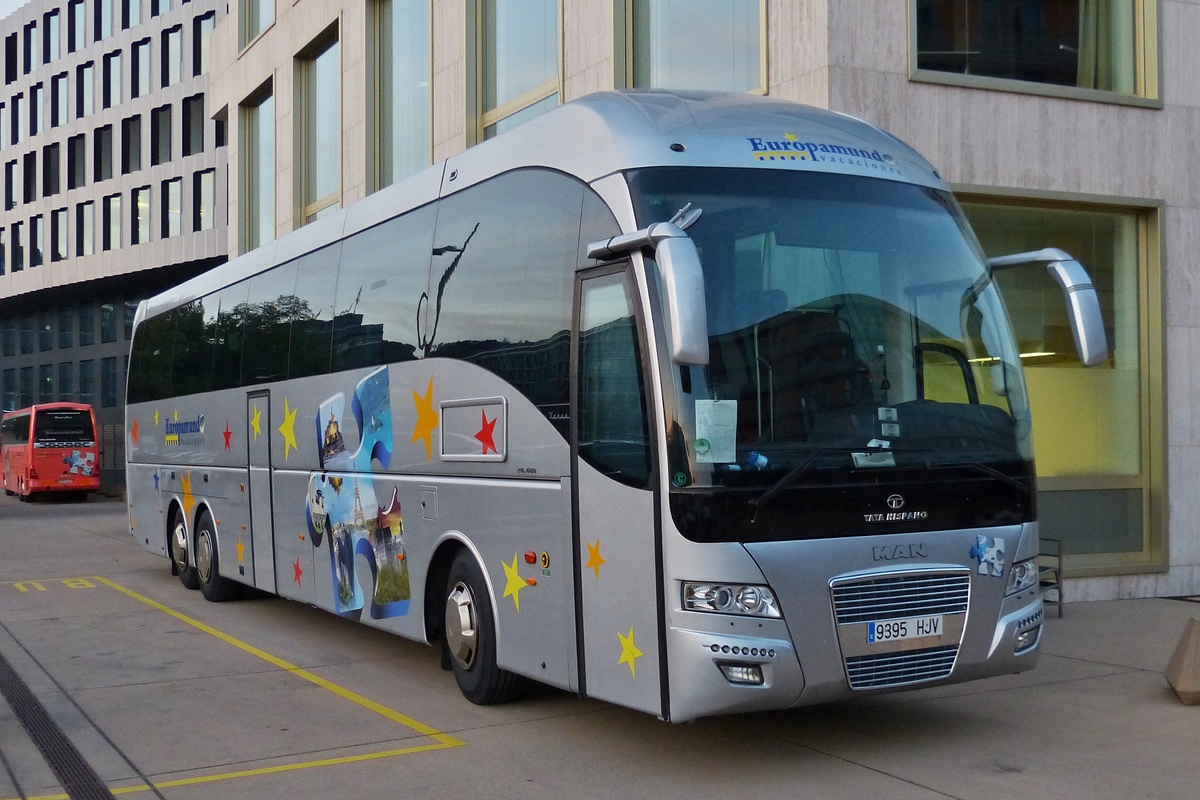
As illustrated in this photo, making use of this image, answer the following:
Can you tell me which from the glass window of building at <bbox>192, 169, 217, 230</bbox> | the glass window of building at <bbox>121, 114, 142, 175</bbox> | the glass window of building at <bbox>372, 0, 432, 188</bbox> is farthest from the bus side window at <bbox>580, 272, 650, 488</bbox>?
the glass window of building at <bbox>121, 114, 142, 175</bbox>

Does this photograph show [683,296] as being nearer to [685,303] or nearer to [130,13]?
[685,303]

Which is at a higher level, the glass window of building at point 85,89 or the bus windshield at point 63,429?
the glass window of building at point 85,89

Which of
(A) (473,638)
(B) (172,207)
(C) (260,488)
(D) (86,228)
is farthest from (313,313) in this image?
(D) (86,228)

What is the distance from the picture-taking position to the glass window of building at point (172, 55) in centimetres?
5294

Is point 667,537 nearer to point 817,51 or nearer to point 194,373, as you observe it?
point 817,51

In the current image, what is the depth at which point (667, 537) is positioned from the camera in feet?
20.4

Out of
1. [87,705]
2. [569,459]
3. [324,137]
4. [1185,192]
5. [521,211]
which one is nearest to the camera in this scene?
[569,459]

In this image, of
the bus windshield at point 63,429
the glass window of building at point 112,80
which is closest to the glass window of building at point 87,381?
the glass window of building at point 112,80

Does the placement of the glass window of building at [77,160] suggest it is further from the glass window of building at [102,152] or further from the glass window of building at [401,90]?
the glass window of building at [401,90]

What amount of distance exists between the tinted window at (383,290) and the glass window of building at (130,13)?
49855mm

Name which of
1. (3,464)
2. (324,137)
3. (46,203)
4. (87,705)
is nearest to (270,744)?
(87,705)

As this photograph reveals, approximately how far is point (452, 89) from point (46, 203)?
46.4 metres

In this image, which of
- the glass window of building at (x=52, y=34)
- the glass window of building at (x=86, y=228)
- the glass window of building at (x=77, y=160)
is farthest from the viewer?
the glass window of building at (x=52, y=34)

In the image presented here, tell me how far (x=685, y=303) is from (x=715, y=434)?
792 mm
